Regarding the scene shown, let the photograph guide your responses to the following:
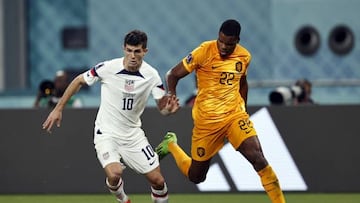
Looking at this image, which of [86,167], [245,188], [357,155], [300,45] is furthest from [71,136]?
[300,45]

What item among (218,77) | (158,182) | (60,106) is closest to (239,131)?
(218,77)

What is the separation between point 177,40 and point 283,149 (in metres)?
5.98

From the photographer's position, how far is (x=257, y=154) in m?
14.8

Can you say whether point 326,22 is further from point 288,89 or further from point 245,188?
point 245,188

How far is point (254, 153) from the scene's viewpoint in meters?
14.8

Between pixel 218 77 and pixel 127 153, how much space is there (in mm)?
1360

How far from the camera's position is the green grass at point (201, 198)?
17500mm

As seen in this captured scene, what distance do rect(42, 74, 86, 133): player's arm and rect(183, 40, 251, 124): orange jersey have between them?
4.58ft

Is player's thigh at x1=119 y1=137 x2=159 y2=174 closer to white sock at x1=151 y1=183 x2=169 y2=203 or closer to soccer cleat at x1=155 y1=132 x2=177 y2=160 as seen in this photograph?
white sock at x1=151 y1=183 x2=169 y2=203

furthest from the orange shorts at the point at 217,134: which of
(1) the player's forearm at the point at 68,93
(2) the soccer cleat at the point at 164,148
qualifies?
(1) the player's forearm at the point at 68,93

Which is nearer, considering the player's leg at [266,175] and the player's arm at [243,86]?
the player's leg at [266,175]

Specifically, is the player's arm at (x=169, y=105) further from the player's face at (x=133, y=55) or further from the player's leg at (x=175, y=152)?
the player's leg at (x=175, y=152)

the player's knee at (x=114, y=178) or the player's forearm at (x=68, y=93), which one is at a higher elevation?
the player's forearm at (x=68, y=93)

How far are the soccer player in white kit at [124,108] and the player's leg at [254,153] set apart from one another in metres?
0.97
